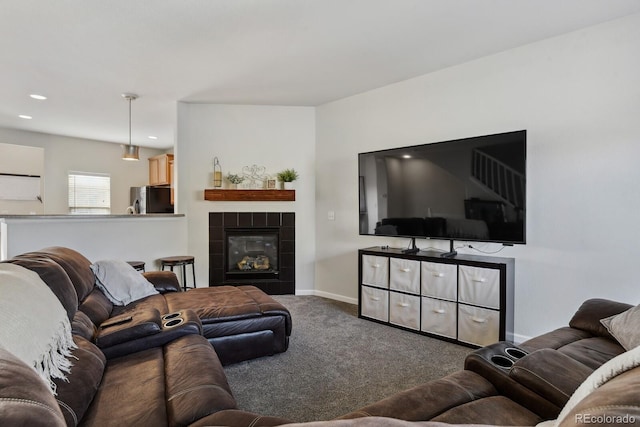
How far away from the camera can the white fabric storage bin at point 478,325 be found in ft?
9.64

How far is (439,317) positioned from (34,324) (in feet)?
9.77

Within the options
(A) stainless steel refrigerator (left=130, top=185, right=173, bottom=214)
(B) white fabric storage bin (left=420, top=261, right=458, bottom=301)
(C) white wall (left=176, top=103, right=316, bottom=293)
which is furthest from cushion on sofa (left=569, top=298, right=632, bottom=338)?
(A) stainless steel refrigerator (left=130, top=185, right=173, bottom=214)

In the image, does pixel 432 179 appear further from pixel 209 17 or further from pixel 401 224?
pixel 209 17

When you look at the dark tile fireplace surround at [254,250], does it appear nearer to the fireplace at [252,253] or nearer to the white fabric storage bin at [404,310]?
the fireplace at [252,253]

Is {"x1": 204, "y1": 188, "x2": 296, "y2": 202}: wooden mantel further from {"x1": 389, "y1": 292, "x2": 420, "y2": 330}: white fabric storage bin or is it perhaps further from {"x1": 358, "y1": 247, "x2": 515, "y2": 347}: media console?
Result: {"x1": 389, "y1": 292, "x2": 420, "y2": 330}: white fabric storage bin

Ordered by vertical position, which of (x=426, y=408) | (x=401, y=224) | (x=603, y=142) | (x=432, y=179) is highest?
(x=603, y=142)

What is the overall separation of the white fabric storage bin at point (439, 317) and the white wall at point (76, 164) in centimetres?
675

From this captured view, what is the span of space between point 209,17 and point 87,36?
46.0 inches

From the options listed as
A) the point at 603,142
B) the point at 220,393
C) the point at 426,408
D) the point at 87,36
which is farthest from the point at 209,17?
the point at 603,142

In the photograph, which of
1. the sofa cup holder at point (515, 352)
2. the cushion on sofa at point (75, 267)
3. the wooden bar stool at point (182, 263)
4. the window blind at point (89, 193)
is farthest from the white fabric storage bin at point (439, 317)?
the window blind at point (89, 193)

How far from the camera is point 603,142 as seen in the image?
2773 millimetres

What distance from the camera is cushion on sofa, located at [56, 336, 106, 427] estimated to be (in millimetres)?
1229

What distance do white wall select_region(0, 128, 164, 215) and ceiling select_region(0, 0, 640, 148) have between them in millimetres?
1865

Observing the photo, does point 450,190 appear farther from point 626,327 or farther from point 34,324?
point 34,324
